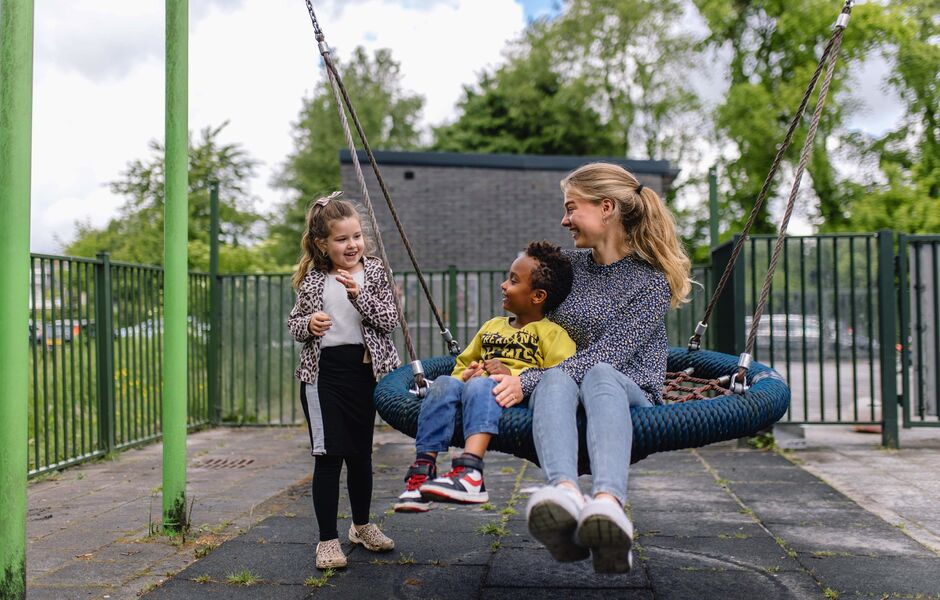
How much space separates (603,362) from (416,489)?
2.21 ft

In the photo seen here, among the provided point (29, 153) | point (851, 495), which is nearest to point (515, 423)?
point (29, 153)

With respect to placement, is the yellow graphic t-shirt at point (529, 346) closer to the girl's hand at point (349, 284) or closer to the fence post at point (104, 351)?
the girl's hand at point (349, 284)

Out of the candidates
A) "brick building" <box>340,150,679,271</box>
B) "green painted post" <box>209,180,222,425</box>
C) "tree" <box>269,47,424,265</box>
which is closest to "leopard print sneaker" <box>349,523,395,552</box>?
"green painted post" <box>209,180,222,425</box>

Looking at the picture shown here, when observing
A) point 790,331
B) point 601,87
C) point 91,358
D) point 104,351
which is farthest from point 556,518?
point 601,87

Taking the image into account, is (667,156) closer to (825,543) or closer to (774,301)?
(774,301)

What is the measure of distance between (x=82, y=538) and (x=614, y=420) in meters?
2.67

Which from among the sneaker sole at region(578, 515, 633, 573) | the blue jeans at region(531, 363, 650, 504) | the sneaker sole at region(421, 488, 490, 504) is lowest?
the sneaker sole at region(578, 515, 633, 573)

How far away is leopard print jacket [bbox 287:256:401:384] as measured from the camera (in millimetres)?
3234

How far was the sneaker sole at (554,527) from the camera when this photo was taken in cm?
208

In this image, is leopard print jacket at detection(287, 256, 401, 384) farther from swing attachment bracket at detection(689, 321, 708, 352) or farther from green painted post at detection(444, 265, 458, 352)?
green painted post at detection(444, 265, 458, 352)

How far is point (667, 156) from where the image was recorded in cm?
2725

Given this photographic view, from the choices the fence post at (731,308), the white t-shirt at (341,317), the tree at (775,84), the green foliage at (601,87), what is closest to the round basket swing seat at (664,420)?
the white t-shirt at (341,317)

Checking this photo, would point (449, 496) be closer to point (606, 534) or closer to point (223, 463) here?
point (606, 534)

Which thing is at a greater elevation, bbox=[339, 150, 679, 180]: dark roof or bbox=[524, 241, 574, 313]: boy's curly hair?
bbox=[339, 150, 679, 180]: dark roof
